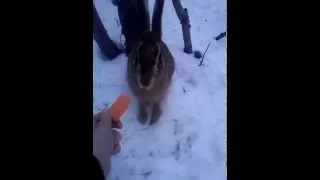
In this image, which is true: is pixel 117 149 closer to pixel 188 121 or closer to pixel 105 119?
pixel 105 119

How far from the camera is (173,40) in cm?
144

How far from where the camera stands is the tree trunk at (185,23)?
4.61ft

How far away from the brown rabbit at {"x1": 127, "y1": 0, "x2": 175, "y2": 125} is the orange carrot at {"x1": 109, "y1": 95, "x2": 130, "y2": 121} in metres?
0.04

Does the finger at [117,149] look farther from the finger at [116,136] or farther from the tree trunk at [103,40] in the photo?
the tree trunk at [103,40]

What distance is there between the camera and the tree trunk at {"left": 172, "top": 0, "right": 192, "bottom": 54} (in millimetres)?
1406

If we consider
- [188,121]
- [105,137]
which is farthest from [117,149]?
[188,121]

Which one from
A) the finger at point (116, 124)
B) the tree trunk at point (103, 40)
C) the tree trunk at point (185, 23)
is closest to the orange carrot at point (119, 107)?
the finger at point (116, 124)

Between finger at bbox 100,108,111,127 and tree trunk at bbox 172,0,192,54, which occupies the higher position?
tree trunk at bbox 172,0,192,54

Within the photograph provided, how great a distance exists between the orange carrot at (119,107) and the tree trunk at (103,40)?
121 millimetres

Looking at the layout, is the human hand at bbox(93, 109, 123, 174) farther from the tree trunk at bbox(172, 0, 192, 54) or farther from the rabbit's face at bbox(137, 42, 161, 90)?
the tree trunk at bbox(172, 0, 192, 54)

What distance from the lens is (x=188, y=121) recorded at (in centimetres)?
139

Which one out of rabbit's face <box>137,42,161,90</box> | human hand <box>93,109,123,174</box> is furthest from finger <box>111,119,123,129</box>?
rabbit's face <box>137,42,161,90</box>
